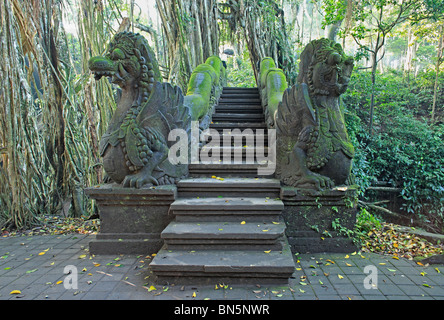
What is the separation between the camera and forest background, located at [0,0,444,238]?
386 cm

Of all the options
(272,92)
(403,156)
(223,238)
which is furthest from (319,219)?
(403,156)

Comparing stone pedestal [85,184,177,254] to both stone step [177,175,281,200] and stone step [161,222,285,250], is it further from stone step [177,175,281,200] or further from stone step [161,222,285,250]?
stone step [161,222,285,250]

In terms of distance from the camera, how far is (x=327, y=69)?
2895mm

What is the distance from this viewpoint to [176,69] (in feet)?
19.2

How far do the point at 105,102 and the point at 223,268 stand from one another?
11.9ft

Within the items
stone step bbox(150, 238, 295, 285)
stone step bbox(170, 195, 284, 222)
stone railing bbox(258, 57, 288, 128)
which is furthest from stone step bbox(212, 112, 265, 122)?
stone step bbox(150, 238, 295, 285)

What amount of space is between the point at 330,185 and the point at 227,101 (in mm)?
3579

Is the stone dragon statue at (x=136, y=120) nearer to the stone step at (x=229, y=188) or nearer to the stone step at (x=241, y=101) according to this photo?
the stone step at (x=229, y=188)

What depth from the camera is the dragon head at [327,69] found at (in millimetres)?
2865

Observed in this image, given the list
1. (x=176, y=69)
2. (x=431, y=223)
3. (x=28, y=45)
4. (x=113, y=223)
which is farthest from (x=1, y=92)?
(x=431, y=223)

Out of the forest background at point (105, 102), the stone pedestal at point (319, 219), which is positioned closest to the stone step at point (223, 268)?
the stone pedestal at point (319, 219)

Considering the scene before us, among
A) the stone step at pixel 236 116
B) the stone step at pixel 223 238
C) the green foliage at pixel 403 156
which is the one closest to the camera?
the stone step at pixel 223 238

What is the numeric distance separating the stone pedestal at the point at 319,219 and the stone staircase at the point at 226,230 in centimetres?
22

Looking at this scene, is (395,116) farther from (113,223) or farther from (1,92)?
(1,92)
